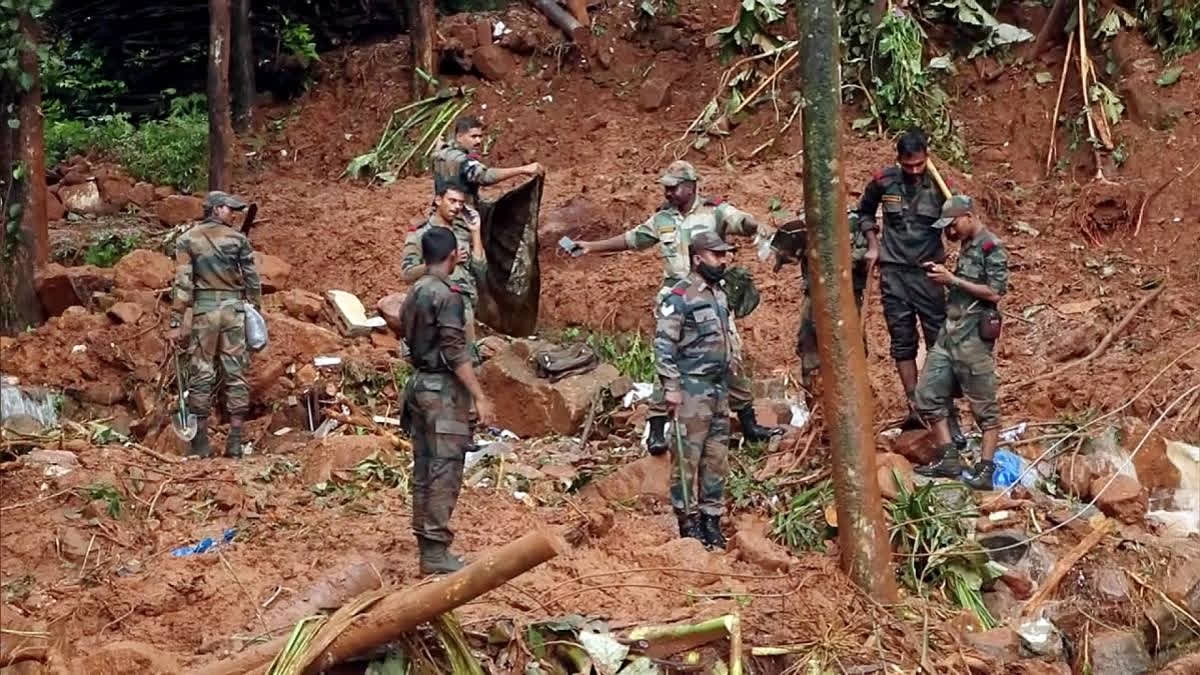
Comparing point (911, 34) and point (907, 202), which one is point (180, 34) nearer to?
point (911, 34)

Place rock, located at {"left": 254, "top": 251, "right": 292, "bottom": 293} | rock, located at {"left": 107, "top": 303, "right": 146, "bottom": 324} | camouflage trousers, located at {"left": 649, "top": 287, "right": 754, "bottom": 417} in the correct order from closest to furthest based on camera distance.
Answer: camouflage trousers, located at {"left": 649, "top": 287, "right": 754, "bottom": 417} → rock, located at {"left": 107, "top": 303, "right": 146, "bottom": 324} → rock, located at {"left": 254, "top": 251, "right": 292, "bottom": 293}

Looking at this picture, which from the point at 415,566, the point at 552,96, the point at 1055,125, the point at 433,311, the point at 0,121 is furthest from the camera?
the point at 552,96

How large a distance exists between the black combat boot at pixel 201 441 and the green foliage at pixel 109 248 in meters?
4.63

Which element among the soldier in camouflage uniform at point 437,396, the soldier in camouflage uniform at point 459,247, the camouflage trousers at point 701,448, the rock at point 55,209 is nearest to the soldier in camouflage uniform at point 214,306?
the soldier in camouflage uniform at point 459,247

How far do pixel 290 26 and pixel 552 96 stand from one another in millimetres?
4533

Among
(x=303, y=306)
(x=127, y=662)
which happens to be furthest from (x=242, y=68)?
(x=127, y=662)

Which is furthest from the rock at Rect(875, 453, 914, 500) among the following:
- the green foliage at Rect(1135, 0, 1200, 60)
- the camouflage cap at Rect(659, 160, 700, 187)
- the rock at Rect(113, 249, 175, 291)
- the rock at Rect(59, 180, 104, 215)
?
the rock at Rect(59, 180, 104, 215)

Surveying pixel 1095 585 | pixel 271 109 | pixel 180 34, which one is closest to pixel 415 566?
pixel 1095 585

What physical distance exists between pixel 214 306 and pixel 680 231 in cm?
355

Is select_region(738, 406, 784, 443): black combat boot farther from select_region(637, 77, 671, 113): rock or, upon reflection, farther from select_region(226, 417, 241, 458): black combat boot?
select_region(637, 77, 671, 113): rock

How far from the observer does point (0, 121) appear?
1268 centimetres

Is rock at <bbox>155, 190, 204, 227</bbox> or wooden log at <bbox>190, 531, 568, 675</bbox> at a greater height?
wooden log at <bbox>190, 531, 568, 675</bbox>

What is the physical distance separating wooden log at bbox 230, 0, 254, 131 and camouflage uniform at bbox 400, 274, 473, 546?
11.3 meters

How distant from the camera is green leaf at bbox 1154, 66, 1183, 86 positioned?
13.5 meters
